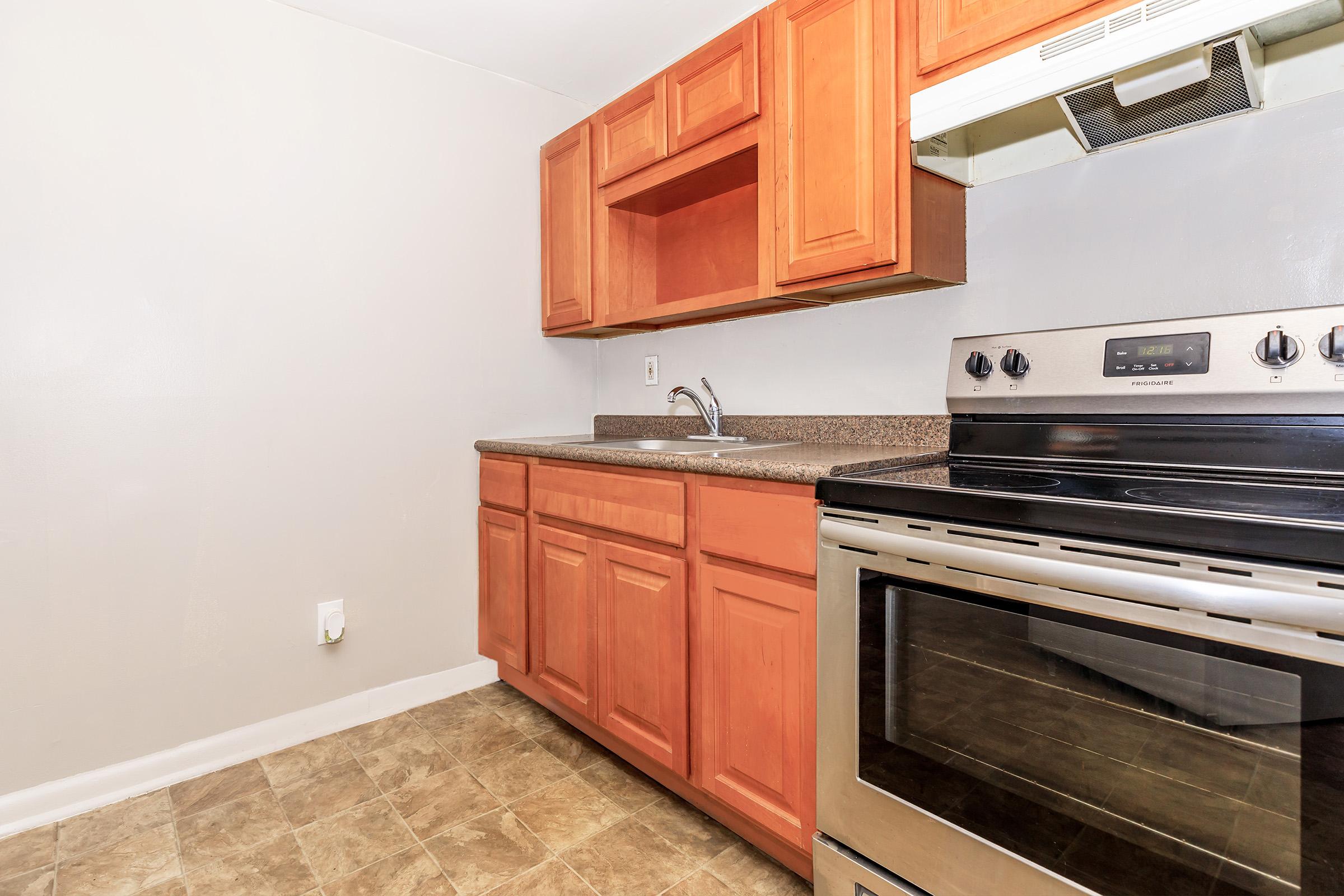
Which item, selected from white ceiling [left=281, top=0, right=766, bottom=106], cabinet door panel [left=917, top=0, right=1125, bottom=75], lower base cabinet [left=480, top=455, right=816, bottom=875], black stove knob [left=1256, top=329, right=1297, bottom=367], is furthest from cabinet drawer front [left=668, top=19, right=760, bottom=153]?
black stove knob [left=1256, top=329, right=1297, bottom=367]

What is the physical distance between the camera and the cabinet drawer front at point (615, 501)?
63.6 inches

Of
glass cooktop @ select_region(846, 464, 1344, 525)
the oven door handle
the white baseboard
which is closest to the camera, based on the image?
the oven door handle

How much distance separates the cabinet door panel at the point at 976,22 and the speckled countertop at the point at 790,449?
0.82m

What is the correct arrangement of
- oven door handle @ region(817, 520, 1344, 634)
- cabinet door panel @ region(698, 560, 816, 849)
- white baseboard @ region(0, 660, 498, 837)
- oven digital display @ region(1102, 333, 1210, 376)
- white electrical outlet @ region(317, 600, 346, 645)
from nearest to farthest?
oven door handle @ region(817, 520, 1344, 634) < oven digital display @ region(1102, 333, 1210, 376) < cabinet door panel @ region(698, 560, 816, 849) < white baseboard @ region(0, 660, 498, 837) < white electrical outlet @ region(317, 600, 346, 645)

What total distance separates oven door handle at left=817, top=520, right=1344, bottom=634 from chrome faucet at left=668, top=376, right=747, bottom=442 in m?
1.08

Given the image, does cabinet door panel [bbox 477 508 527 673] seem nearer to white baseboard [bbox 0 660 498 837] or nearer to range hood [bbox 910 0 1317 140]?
white baseboard [bbox 0 660 498 837]

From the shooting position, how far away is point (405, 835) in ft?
5.32

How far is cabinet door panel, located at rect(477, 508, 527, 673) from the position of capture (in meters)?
2.23

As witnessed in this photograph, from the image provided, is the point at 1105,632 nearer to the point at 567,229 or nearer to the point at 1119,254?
the point at 1119,254

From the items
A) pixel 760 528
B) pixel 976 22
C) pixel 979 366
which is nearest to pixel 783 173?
pixel 976 22

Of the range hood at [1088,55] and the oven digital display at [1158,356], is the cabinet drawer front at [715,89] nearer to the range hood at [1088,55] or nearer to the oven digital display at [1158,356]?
the range hood at [1088,55]

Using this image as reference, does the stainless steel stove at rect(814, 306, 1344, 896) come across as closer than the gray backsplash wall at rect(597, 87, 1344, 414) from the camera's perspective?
Yes

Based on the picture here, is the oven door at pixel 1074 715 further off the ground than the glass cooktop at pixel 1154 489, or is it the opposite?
the glass cooktop at pixel 1154 489

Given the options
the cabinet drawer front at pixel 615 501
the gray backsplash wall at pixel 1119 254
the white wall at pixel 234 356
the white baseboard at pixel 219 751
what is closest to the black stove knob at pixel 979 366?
the gray backsplash wall at pixel 1119 254
